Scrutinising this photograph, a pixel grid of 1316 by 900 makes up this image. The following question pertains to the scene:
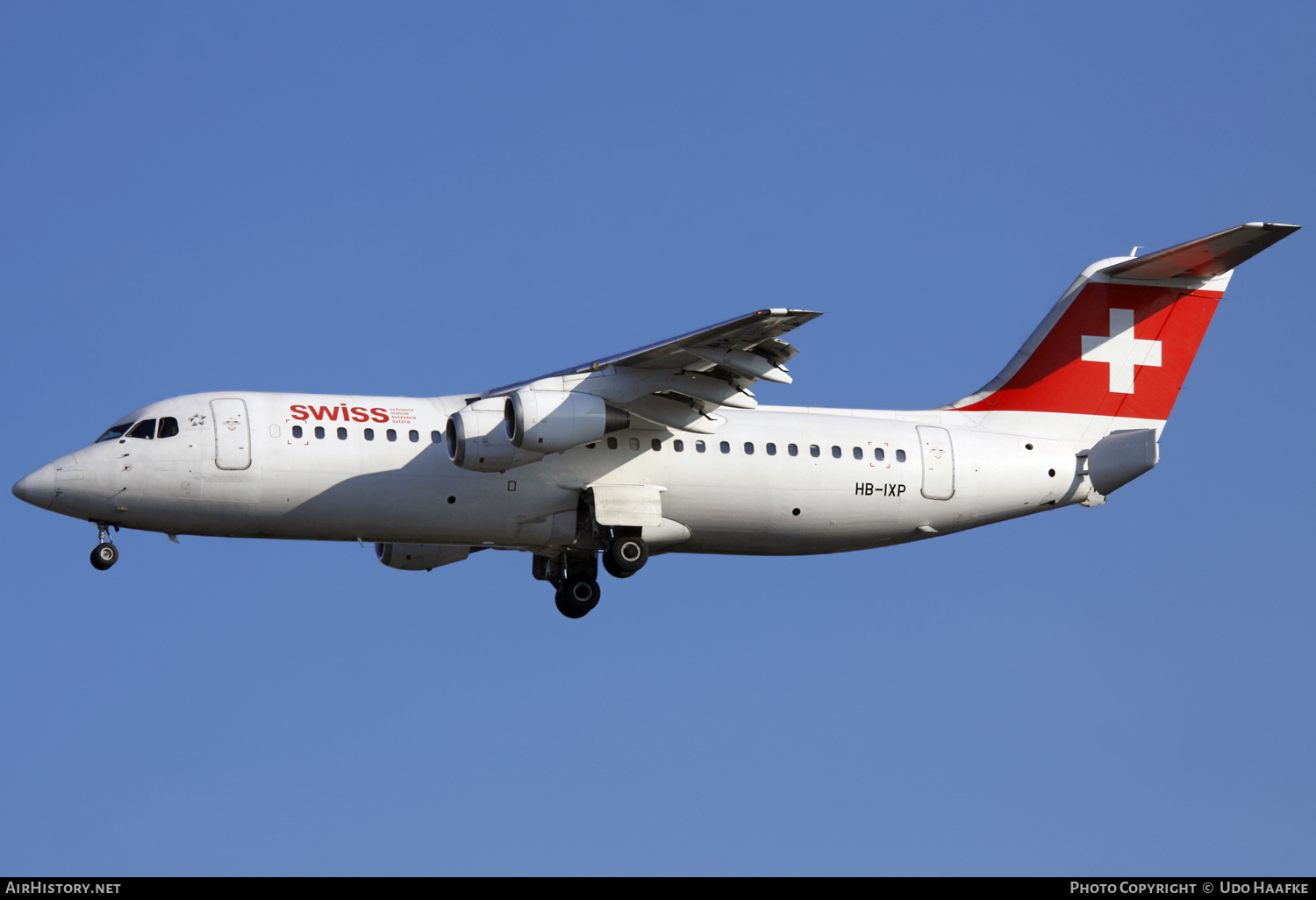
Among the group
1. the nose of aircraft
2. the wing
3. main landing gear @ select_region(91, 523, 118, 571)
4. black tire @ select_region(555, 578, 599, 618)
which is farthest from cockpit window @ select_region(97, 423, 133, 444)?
black tire @ select_region(555, 578, 599, 618)

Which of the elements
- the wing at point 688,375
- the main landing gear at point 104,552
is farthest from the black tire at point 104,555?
the wing at point 688,375

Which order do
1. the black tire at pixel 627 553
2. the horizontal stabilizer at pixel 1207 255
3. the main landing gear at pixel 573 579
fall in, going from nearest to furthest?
the black tire at pixel 627 553 → the horizontal stabilizer at pixel 1207 255 → the main landing gear at pixel 573 579

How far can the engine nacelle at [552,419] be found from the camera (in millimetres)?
18750

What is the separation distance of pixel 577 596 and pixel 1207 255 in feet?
28.4

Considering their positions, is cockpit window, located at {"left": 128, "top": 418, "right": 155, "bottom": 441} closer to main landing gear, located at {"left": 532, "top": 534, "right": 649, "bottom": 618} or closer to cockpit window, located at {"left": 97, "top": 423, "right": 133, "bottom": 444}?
Result: cockpit window, located at {"left": 97, "top": 423, "right": 133, "bottom": 444}

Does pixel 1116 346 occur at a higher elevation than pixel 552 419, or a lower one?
higher

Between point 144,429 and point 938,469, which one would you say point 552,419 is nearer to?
point 144,429

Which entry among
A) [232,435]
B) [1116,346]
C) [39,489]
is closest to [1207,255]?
[1116,346]

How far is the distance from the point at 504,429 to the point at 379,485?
1.53 metres

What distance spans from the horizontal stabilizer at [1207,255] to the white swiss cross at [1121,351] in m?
0.57

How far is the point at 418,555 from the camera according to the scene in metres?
21.8

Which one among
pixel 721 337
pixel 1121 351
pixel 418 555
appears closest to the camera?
pixel 721 337

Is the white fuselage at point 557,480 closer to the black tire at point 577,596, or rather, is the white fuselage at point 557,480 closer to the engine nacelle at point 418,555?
the black tire at point 577,596

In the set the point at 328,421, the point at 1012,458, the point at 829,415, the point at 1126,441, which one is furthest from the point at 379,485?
the point at 1126,441
